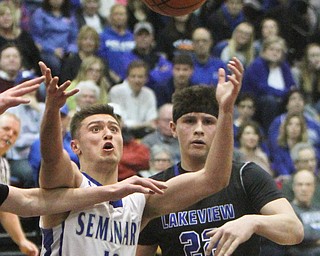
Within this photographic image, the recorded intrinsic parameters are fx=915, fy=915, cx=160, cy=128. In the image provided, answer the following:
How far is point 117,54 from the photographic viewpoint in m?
10.4

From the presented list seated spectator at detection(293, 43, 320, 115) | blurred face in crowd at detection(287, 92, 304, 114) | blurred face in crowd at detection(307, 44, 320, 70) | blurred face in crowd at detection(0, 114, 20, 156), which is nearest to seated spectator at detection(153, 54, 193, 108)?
blurred face in crowd at detection(287, 92, 304, 114)

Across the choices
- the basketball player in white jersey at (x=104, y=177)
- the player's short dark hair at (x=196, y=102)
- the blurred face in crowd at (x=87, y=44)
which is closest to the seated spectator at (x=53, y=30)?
the blurred face in crowd at (x=87, y=44)

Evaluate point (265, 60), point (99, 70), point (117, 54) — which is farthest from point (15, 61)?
point (265, 60)

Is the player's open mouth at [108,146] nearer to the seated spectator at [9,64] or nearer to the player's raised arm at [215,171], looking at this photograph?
the player's raised arm at [215,171]

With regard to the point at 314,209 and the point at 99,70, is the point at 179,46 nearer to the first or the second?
the point at 99,70

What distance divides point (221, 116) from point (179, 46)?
259 inches

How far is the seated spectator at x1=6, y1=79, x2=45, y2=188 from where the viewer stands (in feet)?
26.7

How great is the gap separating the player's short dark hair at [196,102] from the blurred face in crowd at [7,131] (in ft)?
7.96

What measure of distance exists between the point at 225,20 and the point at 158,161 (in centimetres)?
400

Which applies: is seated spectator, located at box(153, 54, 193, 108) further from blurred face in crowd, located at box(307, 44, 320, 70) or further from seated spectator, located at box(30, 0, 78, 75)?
blurred face in crowd, located at box(307, 44, 320, 70)

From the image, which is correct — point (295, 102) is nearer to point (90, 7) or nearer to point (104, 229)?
point (90, 7)

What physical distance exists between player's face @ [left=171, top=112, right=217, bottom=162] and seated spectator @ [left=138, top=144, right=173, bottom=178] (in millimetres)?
3076

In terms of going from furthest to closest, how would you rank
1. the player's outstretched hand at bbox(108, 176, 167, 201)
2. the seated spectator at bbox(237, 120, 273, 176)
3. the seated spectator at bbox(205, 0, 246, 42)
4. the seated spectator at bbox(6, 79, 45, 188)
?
1. the seated spectator at bbox(205, 0, 246, 42)
2. the seated spectator at bbox(237, 120, 273, 176)
3. the seated spectator at bbox(6, 79, 45, 188)
4. the player's outstretched hand at bbox(108, 176, 167, 201)

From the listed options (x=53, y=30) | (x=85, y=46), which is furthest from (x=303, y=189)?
(x=53, y=30)
